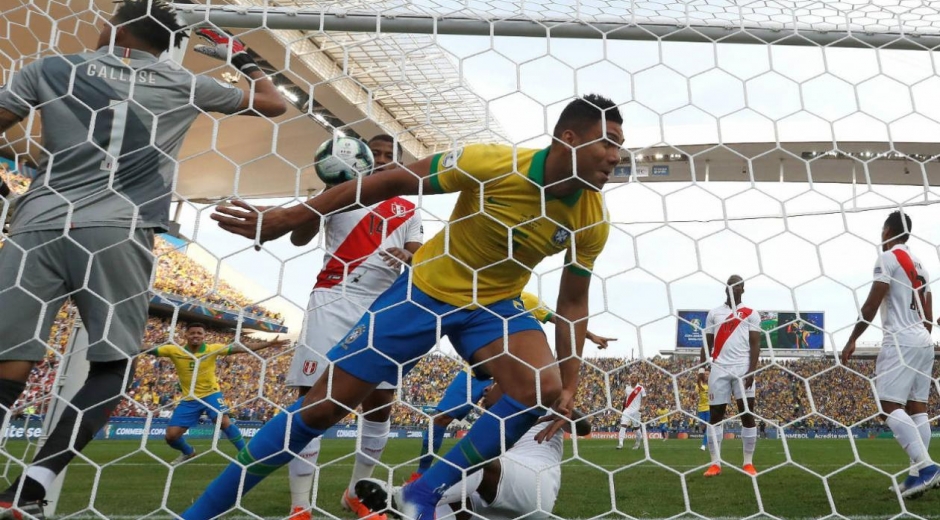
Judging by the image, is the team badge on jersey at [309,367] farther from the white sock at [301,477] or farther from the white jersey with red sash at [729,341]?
the white jersey with red sash at [729,341]

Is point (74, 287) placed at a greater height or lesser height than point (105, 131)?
lesser

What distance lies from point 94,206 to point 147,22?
72cm

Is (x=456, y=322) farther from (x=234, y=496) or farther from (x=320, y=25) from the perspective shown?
(x=320, y=25)

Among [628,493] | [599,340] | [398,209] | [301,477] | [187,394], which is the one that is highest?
[398,209]

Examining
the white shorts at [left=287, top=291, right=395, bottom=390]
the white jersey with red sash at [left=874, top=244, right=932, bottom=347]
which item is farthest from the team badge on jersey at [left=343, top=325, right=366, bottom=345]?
the white jersey with red sash at [left=874, top=244, right=932, bottom=347]

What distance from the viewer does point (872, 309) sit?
11.3 feet

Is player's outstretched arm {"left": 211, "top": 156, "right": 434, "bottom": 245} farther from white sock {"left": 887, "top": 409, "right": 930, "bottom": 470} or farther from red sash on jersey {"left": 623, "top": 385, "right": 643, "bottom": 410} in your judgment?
red sash on jersey {"left": 623, "top": 385, "right": 643, "bottom": 410}

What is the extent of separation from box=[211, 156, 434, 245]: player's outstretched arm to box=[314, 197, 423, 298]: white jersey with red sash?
101 cm

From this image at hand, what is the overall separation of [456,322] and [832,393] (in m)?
16.9

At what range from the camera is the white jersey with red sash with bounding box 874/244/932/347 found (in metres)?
3.55

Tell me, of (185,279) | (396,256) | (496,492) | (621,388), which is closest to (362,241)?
(396,256)

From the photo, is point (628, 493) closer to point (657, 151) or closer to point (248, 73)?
point (657, 151)

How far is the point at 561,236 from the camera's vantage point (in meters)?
2.10

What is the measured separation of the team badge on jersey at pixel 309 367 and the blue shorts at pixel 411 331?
77cm
